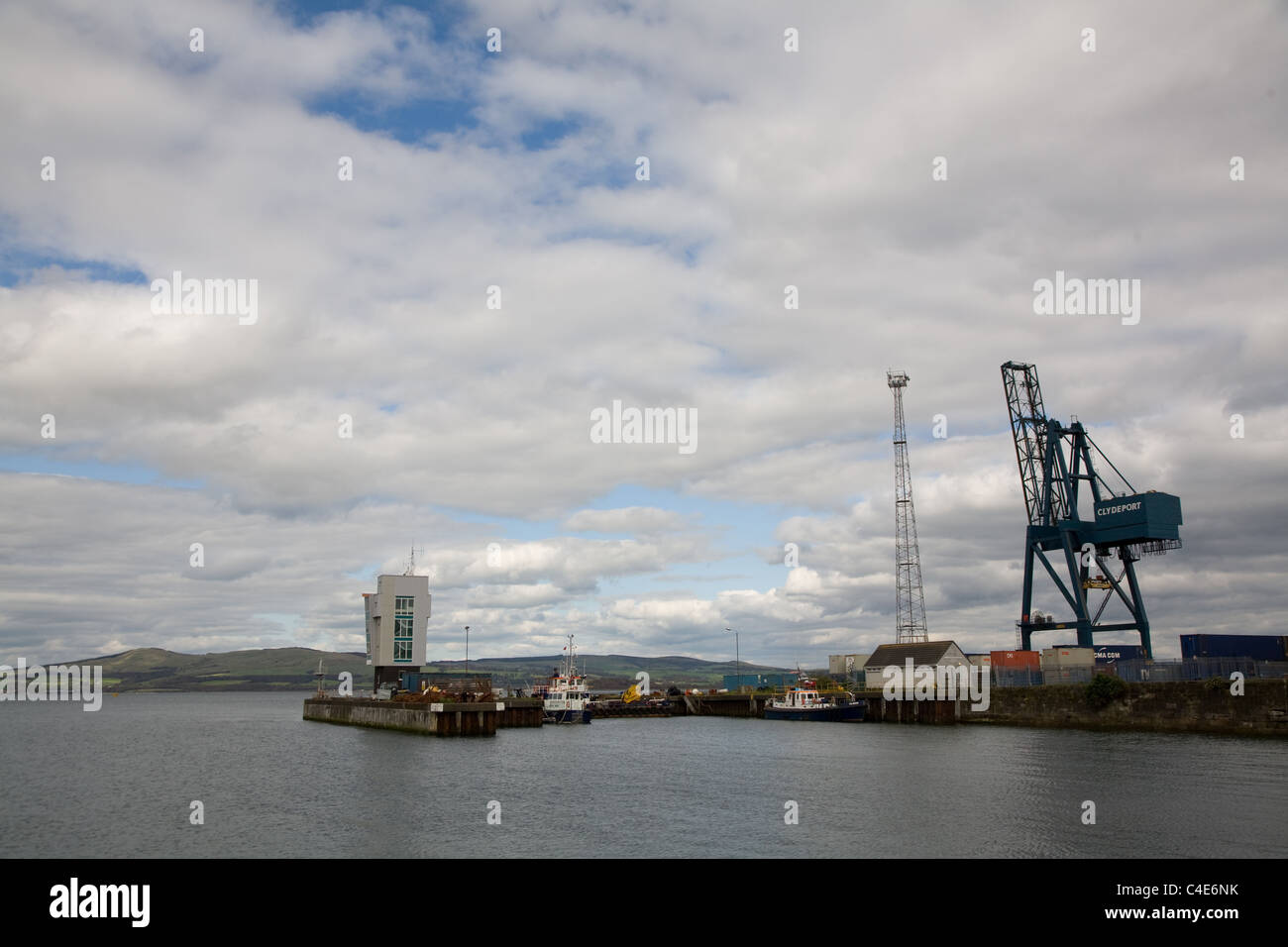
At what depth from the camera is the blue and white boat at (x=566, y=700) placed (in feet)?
379

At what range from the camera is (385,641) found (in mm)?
128125

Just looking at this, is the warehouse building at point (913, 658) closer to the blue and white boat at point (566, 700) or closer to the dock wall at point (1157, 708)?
the dock wall at point (1157, 708)

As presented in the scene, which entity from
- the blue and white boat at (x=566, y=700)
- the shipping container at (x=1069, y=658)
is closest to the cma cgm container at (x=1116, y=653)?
the shipping container at (x=1069, y=658)

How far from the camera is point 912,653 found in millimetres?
119938

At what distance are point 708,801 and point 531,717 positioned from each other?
2547 inches

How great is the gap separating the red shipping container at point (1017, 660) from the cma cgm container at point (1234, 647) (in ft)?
53.9

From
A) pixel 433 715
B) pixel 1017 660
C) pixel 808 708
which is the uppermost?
pixel 1017 660

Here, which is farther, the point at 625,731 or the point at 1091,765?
the point at 625,731

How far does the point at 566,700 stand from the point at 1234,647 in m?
78.2

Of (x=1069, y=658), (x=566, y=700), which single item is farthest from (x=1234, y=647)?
(x=566, y=700)

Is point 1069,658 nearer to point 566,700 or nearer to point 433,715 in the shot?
point 566,700
